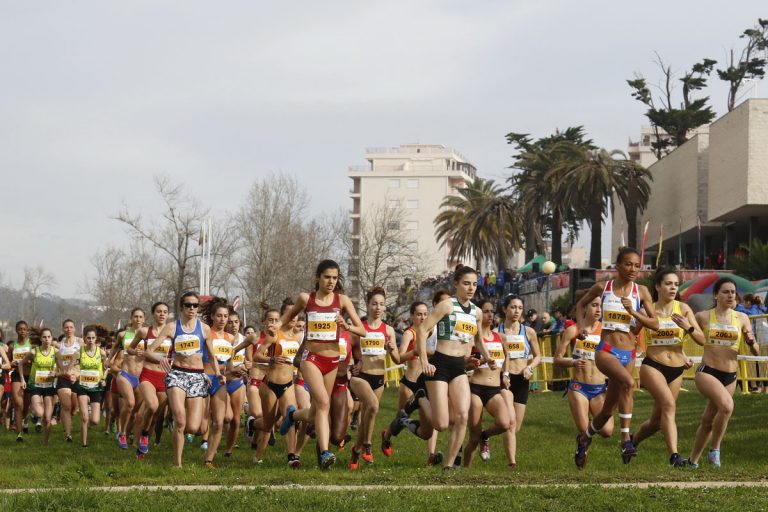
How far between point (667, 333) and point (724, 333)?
673 mm

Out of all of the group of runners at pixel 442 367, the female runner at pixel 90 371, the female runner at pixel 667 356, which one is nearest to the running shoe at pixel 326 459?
the group of runners at pixel 442 367

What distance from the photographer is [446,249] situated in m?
156

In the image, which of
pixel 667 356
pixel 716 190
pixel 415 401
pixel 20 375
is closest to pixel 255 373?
pixel 415 401

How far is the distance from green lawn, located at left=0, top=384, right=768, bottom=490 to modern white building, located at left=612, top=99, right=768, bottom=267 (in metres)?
35.7

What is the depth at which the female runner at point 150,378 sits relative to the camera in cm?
1661

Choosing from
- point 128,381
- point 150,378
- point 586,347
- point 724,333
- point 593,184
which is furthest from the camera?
point 593,184

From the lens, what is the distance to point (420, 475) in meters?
12.3

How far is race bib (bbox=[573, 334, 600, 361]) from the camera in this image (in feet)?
51.3

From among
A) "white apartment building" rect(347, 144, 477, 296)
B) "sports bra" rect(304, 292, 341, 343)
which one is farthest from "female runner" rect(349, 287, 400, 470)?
"white apartment building" rect(347, 144, 477, 296)

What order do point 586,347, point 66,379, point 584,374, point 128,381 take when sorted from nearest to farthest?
point 584,374, point 586,347, point 128,381, point 66,379

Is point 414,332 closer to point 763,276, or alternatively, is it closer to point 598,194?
point 763,276

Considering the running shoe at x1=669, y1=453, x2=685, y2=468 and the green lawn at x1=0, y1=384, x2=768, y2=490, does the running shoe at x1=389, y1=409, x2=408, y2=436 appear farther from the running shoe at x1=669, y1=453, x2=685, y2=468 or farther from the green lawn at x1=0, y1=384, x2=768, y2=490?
the running shoe at x1=669, y1=453, x2=685, y2=468

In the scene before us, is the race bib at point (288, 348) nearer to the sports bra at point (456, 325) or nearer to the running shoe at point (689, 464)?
the sports bra at point (456, 325)

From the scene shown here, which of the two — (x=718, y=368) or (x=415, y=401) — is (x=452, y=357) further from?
(x=718, y=368)
